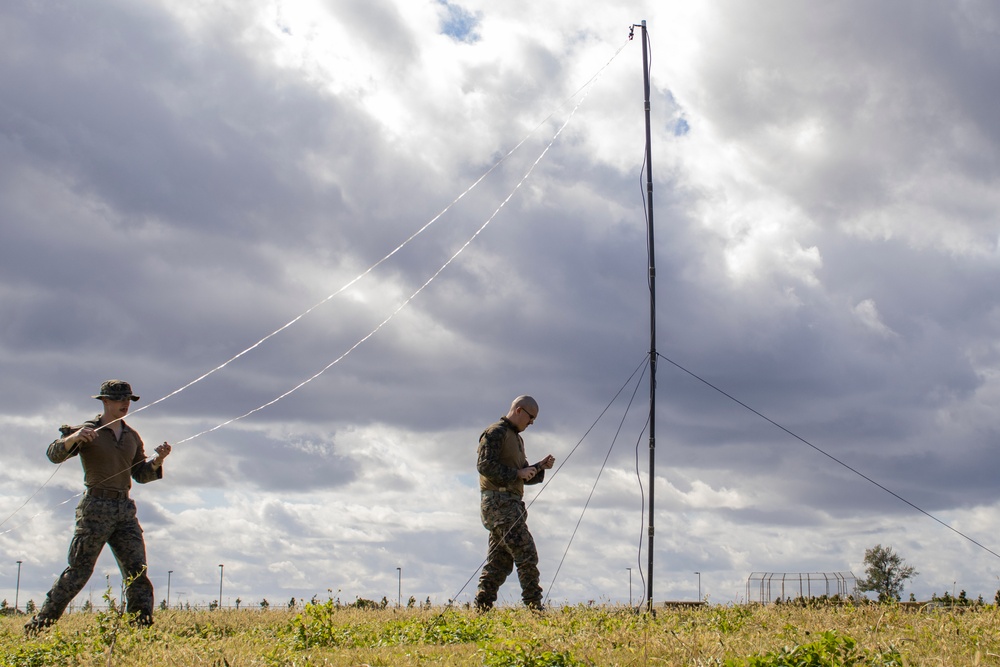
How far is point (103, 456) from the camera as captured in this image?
13758 millimetres

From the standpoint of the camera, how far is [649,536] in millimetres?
13172

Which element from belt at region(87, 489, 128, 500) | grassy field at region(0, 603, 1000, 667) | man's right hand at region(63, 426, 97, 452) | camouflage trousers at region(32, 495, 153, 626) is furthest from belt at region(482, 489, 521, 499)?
man's right hand at region(63, 426, 97, 452)

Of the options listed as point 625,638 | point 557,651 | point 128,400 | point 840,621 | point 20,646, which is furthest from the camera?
point 128,400

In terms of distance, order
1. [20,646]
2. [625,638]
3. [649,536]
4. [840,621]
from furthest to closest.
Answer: [649,536], [20,646], [840,621], [625,638]

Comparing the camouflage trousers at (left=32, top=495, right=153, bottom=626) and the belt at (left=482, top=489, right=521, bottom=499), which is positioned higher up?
the belt at (left=482, top=489, right=521, bottom=499)

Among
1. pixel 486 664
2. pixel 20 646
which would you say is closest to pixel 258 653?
pixel 486 664

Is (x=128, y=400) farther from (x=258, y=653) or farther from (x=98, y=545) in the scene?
(x=258, y=653)

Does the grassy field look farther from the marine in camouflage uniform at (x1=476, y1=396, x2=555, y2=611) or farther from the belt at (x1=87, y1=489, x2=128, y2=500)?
the belt at (x1=87, y1=489, x2=128, y2=500)

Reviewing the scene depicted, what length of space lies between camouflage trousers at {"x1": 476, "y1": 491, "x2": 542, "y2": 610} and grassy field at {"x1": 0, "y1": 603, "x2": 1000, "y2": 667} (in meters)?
0.48

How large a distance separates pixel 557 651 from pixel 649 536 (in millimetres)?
4671

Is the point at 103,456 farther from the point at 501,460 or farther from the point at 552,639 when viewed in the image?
the point at 552,639

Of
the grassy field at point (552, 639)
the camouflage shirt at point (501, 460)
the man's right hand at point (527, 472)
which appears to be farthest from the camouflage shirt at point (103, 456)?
the man's right hand at point (527, 472)

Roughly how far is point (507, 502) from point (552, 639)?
185 inches

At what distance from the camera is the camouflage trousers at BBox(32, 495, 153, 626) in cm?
1330
